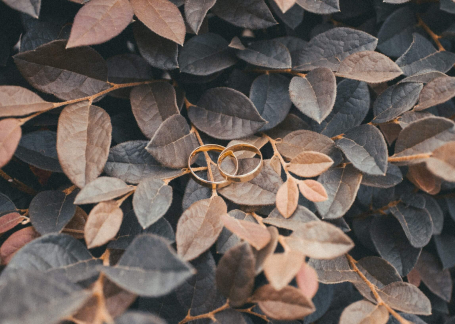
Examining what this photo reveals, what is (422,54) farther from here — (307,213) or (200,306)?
(200,306)

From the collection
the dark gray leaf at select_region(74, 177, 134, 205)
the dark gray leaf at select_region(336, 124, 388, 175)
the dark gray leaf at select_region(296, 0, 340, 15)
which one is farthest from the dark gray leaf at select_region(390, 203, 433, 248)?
the dark gray leaf at select_region(74, 177, 134, 205)

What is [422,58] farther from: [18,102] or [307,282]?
[18,102]

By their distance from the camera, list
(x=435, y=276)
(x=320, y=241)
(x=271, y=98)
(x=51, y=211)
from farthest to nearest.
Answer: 1. (x=435, y=276)
2. (x=271, y=98)
3. (x=51, y=211)
4. (x=320, y=241)

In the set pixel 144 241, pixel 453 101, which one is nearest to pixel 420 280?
pixel 453 101

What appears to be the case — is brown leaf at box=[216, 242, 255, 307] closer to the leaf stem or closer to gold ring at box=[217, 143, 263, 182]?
the leaf stem

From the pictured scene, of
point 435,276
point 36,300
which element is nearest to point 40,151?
point 36,300

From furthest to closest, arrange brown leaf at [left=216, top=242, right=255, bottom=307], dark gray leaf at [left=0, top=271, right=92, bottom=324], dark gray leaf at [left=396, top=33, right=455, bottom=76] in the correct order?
dark gray leaf at [left=396, top=33, right=455, bottom=76], brown leaf at [left=216, top=242, right=255, bottom=307], dark gray leaf at [left=0, top=271, right=92, bottom=324]
